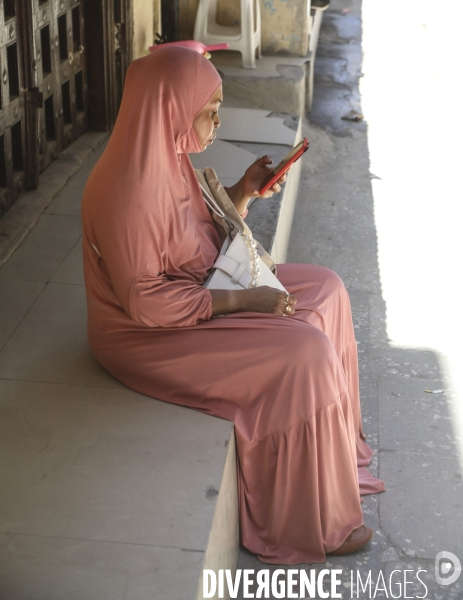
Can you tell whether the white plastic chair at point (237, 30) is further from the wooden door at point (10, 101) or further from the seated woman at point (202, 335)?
the seated woman at point (202, 335)

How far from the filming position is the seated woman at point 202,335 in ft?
7.74

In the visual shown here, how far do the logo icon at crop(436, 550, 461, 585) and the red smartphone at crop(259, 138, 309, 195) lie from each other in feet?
4.80

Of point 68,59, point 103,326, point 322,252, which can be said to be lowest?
point 322,252

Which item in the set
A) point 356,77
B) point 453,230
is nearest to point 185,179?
point 453,230

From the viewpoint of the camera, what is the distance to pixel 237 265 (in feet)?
8.75

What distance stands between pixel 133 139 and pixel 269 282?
74 centimetres

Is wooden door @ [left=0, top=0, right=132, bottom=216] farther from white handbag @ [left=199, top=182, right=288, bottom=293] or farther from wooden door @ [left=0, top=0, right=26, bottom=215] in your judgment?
white handbag @ [left=199, top=182, right=288, bottom=293]

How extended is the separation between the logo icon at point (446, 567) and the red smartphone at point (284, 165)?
Answer: 4.80 ft

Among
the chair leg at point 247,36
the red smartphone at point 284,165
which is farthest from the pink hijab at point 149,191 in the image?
the chair leg at point 247,36

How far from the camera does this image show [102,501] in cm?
218

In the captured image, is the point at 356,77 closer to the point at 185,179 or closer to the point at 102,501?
the point at 185,179

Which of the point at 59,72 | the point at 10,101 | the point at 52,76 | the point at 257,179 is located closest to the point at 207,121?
the point at 257,179

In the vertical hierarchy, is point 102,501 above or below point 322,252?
→ above

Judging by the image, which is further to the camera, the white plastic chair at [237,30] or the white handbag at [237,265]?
the white plastic chair at [237,30]
